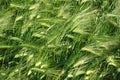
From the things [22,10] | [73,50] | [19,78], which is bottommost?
[19,78]

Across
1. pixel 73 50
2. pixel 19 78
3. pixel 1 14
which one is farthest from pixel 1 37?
pixel 73 50

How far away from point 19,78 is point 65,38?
358 mm

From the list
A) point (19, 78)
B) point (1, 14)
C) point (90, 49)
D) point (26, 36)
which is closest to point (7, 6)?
point (1, 14)

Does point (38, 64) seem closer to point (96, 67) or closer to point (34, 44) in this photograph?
point (34, 44)

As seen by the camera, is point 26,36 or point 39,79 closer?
point 39,79

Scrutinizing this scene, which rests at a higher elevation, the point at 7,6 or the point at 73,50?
the point at 7,6

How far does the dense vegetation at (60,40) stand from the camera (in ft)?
6.98

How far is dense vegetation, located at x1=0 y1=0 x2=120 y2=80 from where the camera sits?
6.98ft

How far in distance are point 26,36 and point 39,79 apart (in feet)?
1.05

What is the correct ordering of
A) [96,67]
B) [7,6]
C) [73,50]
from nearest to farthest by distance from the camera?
[96,67] → [73,50] → [7,6]

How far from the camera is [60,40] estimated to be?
2.29 metres

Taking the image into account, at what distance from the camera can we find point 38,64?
7.52ft

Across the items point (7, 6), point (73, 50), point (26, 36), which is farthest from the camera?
point (7, 6)

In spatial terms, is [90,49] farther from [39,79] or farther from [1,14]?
[1,14]
